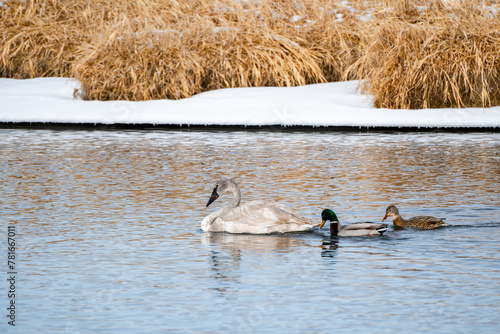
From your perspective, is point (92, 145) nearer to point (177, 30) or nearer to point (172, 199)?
point (172, 199)

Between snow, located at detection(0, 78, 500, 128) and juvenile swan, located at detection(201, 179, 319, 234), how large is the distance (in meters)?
9.21

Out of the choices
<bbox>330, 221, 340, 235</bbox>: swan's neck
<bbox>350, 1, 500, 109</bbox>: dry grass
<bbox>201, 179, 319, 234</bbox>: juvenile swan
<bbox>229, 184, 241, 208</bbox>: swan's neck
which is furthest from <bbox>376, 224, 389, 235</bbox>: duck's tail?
<bbox>350, 1, 500, 109</bbox>: dry grass

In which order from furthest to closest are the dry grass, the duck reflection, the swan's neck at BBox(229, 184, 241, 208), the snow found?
the dry grass
the snow
the swan's neck at BBox(229, 184, 241, 208)
the duck reflection

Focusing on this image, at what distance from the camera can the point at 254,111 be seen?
19.2 metres

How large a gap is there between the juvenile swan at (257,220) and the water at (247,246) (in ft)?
0.46

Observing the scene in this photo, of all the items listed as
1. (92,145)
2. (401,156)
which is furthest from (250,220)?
(92,145)

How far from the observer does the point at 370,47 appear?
66.0 ft

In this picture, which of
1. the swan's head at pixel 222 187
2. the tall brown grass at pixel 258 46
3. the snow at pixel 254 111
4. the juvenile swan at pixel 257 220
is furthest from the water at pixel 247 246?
the tall brown grass at pixel 258 46

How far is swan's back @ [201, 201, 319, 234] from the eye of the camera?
29.9 feet

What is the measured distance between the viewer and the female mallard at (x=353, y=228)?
28.8ft

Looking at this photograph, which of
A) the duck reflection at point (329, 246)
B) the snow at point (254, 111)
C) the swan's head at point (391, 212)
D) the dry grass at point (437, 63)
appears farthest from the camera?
the dry grass at point (437, 63)

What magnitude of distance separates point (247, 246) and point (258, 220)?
0.64 metres

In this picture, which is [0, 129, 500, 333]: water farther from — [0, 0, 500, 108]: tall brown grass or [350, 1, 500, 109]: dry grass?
Answer: [0, 0, 500, 108]: tall brown grass

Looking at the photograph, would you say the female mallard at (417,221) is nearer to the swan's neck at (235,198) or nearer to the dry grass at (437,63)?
the swan's neck at (235,198)
